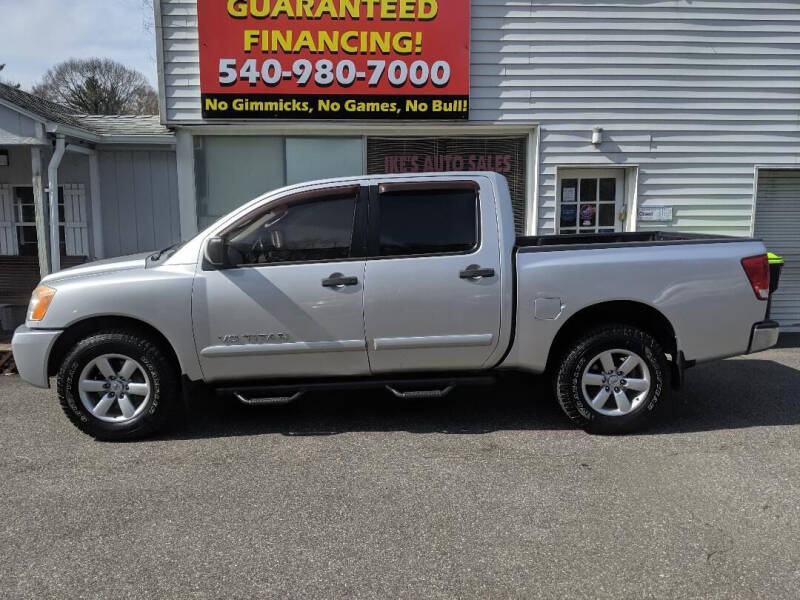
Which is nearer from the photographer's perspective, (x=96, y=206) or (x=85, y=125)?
(x=85, y=125)

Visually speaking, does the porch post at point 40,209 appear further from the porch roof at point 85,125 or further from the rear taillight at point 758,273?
the rear taillight at point 758,273

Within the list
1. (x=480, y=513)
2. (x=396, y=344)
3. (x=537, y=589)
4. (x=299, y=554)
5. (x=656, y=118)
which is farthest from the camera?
(x=656, y=118)

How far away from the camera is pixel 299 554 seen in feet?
10.2

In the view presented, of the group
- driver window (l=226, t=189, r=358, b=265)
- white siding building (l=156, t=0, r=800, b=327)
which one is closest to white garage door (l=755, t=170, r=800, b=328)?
white siding building (l=156, t=0, r=800, b=327)

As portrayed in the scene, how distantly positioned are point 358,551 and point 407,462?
1129 millimetres

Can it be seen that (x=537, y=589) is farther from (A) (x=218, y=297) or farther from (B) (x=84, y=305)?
(B) (x=84, y=305)

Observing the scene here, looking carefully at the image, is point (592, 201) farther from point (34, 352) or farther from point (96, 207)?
point (96, 207)

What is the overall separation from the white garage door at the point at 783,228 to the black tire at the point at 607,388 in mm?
5007

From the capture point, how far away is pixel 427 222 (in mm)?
4691

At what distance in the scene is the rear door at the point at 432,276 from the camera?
179 inches

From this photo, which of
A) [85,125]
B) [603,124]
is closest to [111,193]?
[85,125]

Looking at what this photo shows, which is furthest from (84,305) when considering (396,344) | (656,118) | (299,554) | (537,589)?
(656,118)

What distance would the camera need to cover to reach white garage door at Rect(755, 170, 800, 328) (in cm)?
862

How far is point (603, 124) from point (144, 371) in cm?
638
